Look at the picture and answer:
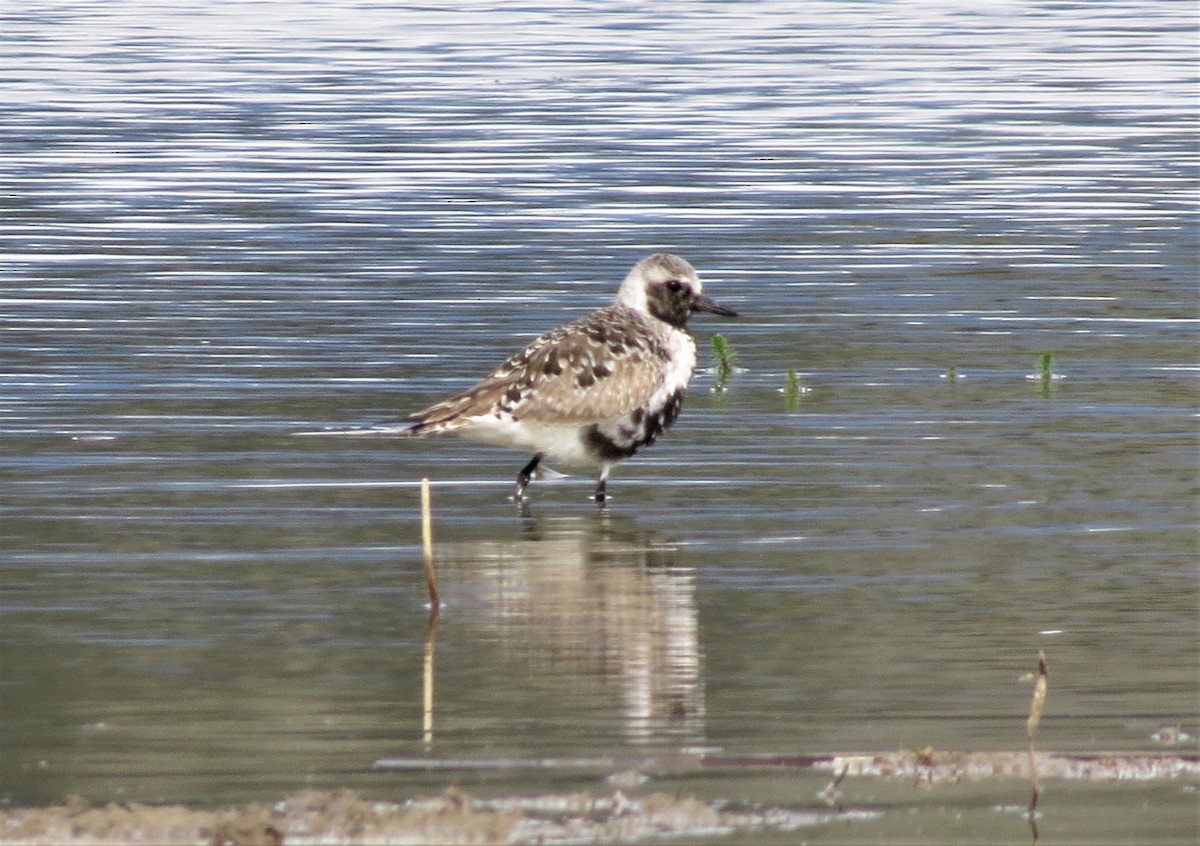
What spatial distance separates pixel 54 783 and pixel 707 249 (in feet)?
46.9

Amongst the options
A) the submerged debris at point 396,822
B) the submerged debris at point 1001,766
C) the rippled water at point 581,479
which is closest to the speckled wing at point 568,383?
the rippled water at point 581,479

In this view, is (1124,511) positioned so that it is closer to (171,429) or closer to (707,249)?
(171,429)

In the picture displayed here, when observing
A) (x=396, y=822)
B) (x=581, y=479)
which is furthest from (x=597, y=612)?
(x=581, y=479)

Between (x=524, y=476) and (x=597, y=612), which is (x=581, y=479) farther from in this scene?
(x=597, y=612)

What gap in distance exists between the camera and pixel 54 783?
25.0ft

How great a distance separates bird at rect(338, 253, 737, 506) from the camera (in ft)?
41.3

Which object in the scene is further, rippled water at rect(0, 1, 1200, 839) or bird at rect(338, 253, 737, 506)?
bird at rect(338, 253, 737, 506)

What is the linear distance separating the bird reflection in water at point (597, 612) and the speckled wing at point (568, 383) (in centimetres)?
55

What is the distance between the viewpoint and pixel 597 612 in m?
10.2

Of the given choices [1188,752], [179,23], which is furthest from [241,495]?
[179,23]

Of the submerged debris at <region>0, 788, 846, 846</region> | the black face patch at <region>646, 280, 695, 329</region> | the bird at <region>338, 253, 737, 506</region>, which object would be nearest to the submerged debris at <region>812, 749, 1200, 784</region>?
the submerged debris at <region>0, 788, 846, 846</region>

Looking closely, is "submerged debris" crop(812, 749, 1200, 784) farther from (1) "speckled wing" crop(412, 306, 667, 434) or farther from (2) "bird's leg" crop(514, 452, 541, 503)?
(2) "bird's leg" crop(514, 452, 541, 503)

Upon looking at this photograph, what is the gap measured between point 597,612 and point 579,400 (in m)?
2.67

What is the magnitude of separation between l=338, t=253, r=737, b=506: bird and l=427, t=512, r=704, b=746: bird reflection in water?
1.45 ft
